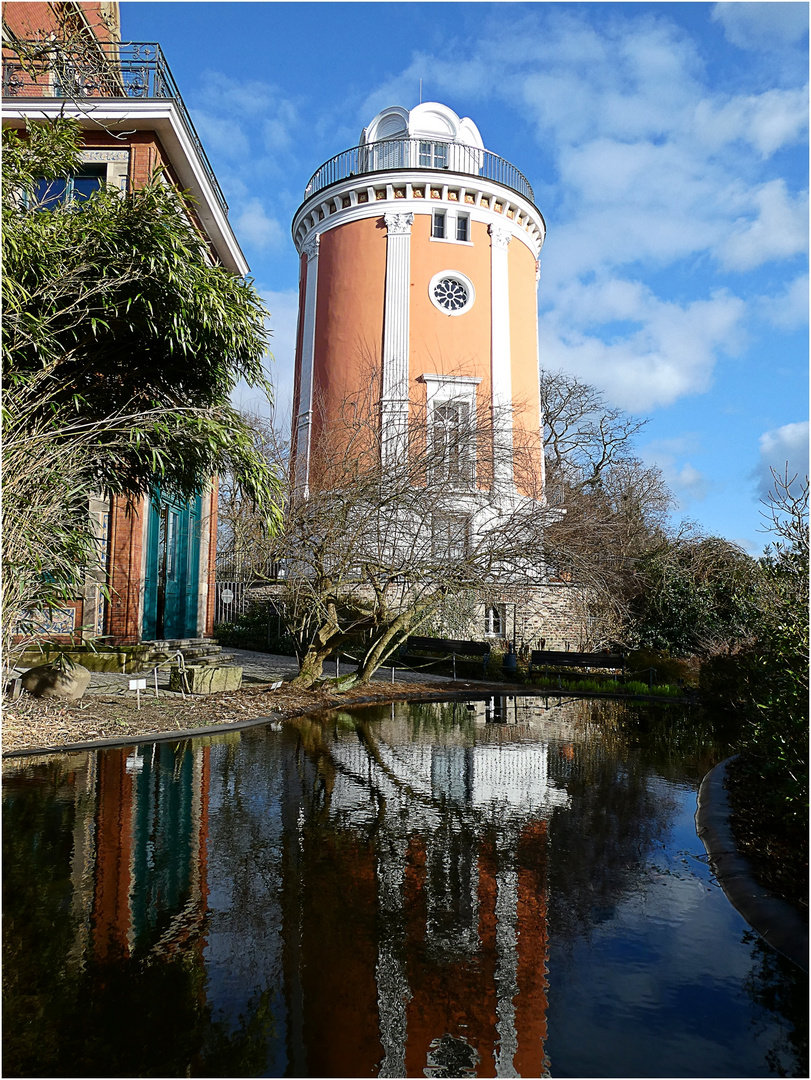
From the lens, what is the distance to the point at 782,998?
3271 millimetres

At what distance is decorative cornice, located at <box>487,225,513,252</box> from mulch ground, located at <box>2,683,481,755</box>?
52.3ft

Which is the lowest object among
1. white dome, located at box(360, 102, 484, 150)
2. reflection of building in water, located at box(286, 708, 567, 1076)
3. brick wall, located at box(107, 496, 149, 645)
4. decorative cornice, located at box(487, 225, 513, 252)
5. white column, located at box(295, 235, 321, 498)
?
reflection of building in water, located at box(286, 708, 567, 1076)

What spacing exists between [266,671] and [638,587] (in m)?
9.58

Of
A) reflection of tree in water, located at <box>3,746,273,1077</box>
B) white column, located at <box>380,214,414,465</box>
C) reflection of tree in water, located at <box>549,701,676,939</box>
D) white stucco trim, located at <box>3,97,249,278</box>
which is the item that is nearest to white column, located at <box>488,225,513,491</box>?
white column, located at <box>380,214,414,465</box>

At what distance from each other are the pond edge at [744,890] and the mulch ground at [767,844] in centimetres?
6

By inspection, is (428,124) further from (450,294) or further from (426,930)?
(426,930)

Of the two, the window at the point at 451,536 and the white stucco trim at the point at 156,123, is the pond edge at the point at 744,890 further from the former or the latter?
the white stucco trim at the point at 156,123

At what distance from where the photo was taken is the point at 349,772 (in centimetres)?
729

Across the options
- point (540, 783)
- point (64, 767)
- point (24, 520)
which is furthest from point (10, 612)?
point (540, 783)

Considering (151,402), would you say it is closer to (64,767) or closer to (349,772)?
(64,767)

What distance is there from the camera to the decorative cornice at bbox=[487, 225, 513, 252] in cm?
2277

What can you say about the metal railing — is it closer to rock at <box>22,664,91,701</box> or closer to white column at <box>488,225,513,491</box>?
rock at <box>22,664,91,701</box>

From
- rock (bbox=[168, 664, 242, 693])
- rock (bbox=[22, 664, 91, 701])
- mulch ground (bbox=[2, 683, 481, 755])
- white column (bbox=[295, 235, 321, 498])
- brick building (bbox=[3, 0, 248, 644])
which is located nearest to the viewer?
mulch ground (bbox=[2, 683, 481, 755])

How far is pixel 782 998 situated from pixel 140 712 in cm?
826
